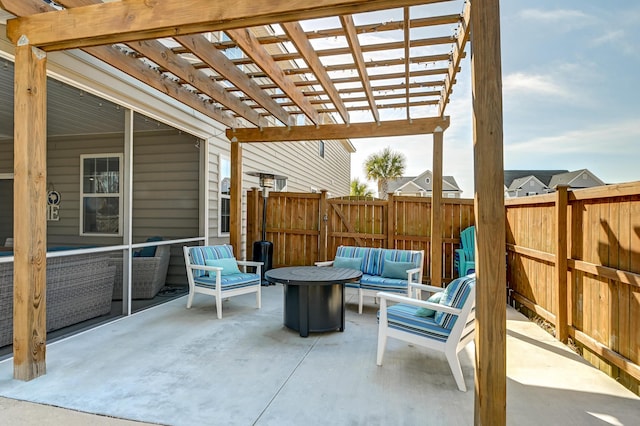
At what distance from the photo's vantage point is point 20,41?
279 cm

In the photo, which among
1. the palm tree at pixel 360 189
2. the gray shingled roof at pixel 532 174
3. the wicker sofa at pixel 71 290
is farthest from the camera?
the gray shingled roof at pixel 532 174

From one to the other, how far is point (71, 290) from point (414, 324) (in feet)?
12.4

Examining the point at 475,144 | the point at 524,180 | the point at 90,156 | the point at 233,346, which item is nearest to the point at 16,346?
the point at 233,346

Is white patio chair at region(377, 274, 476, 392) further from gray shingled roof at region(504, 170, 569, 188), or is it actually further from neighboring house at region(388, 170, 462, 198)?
gray shingled roof at region(504, 170, 569, 188)

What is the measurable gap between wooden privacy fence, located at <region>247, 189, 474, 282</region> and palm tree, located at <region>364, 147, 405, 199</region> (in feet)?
45.7

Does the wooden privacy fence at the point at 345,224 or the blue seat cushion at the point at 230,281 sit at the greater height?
the wooden privacy fence at the point at 345,224

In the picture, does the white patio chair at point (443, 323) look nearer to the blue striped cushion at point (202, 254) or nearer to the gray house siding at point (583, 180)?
the blue striped cushion at point (202, 254)

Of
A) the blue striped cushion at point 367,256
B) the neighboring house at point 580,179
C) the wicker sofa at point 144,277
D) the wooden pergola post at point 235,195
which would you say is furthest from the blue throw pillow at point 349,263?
the neighboring house at point 580,179

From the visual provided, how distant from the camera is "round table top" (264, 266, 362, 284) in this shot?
3.74m

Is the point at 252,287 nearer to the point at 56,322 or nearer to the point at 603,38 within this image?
the point at 56,322

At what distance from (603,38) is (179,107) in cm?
1204

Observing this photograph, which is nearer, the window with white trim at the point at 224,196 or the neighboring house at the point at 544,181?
the window with white trim at the point at 224,196

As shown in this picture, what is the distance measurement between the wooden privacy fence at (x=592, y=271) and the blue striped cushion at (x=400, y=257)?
4.77 ft

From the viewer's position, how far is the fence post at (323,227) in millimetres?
6977
